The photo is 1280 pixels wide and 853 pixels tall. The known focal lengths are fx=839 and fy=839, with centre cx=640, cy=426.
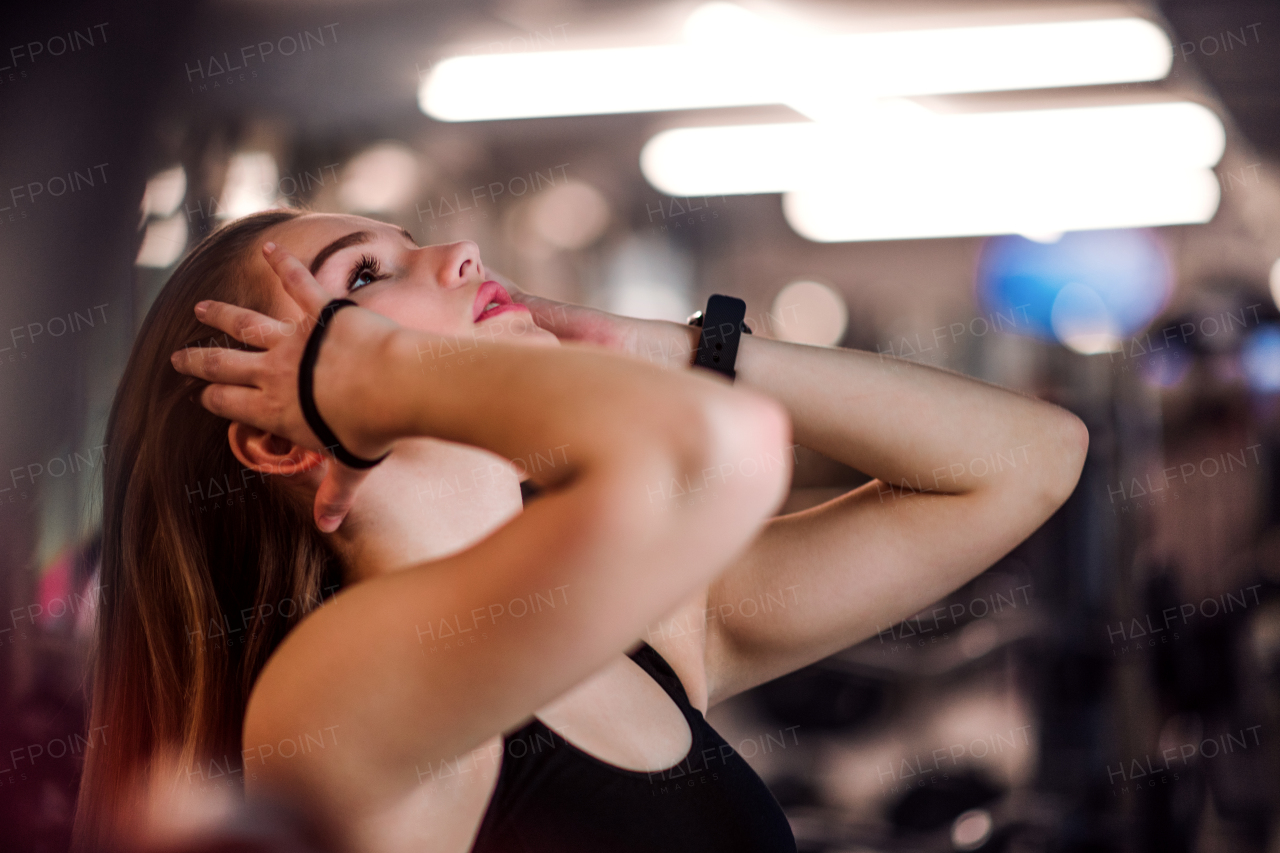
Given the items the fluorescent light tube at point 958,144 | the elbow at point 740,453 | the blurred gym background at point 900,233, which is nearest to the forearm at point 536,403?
the elbow at point 740,453

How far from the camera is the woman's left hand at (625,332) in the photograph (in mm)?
896

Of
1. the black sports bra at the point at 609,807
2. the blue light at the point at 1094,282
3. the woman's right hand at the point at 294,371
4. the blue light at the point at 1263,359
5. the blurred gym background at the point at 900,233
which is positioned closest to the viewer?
the woman's right hand at the point at 294,371

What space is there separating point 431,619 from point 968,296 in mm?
3504

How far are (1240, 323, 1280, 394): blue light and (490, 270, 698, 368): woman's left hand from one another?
2.85m

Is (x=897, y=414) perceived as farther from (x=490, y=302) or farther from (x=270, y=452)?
(x=270, y=452)

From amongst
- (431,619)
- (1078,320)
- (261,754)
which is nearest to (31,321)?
(261,754)

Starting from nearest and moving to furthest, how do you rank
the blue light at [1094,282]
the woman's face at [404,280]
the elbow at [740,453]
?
1. the elbow at [740,453]
2. the woman's face at [404,280]
3. the blue light at [1094,282]

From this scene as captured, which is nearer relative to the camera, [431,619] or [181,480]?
[431,619]

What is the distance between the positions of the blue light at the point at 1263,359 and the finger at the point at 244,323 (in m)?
3.28

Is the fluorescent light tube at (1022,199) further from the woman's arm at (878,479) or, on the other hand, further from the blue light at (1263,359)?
the woman's arm at (878,479)

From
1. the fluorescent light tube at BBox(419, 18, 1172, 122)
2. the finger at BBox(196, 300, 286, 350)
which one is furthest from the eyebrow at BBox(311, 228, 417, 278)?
the fluorescent light tube at BBox(419, 18, 1172, 122)

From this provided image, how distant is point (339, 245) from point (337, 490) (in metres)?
0.27

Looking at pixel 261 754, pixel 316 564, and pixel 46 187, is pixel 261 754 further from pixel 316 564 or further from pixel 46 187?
pixel 46 187

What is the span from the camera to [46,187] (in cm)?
177
